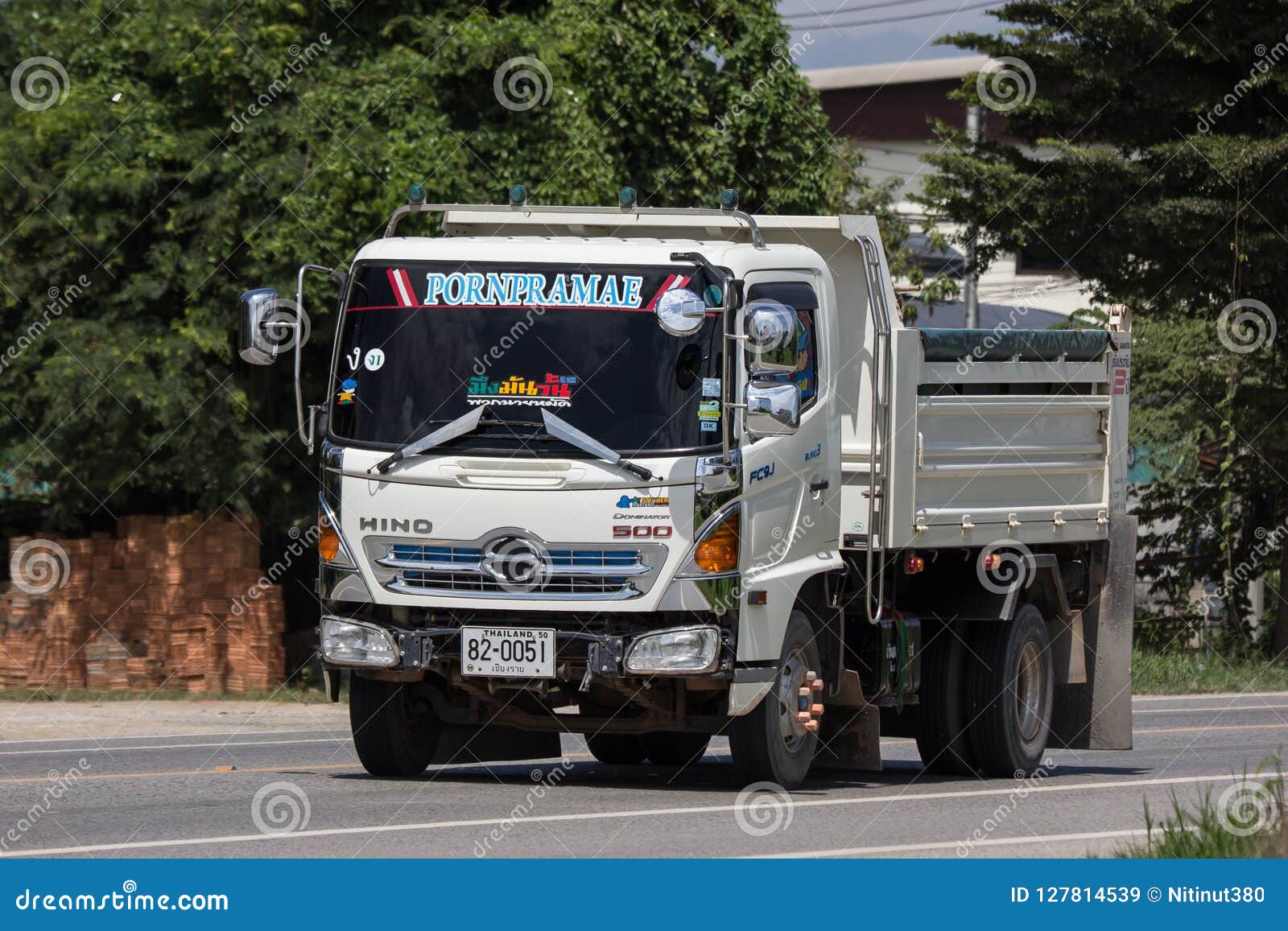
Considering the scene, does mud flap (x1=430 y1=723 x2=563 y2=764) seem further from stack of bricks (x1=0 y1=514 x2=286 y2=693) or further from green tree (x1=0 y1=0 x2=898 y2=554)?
stack of bricks (x1=0 y1=514 x2=286 y2=693)

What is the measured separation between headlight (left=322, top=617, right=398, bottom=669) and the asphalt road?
0.69m

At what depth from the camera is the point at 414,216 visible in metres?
19.1

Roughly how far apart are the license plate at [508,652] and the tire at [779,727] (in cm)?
106

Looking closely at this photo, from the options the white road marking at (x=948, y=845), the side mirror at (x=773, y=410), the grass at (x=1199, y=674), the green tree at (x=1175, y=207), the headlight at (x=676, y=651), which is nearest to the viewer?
the white road marking at (x=948, y=845)

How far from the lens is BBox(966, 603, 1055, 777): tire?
12242 millimetres

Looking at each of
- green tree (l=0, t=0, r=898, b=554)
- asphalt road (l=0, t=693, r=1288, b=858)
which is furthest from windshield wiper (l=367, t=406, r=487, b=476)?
green tree (l=0, t=0, r=898, b=554)

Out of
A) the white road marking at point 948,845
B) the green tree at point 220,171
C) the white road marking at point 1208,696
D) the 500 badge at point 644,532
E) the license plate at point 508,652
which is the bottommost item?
the white road marking at point 1208,696

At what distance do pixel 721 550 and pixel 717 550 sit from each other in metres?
0.02

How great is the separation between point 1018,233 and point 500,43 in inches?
328

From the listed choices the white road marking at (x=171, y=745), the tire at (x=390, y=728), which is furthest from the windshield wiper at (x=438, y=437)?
the white road marking at (x=171, y=745)

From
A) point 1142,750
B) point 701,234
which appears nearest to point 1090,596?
point 1142,750

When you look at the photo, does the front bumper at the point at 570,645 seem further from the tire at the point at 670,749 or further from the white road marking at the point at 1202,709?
the white road marking at the point at 1202,709

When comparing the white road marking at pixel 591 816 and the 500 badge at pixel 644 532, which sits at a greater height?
the 500 badge at pixel 644 532

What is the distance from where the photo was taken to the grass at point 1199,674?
22.4m
